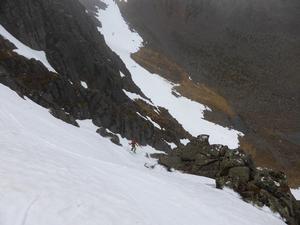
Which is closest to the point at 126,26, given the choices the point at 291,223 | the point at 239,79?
the point at 239,79

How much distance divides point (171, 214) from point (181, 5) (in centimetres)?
16963

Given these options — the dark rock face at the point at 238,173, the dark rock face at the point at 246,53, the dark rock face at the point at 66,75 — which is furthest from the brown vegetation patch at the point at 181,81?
the dark rock face at the point at 238,173

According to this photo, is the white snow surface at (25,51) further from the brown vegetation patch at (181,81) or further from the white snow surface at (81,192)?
the brown vegetation patch at (181,81)

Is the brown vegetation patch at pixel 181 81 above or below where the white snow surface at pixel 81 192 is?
above

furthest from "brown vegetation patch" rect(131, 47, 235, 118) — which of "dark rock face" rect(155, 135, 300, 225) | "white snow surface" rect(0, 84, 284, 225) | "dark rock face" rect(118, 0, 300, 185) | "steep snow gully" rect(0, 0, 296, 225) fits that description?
"white snow surface" rect(0, 84, 284, 225)

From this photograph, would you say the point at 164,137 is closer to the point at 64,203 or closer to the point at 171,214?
the point at 171,214

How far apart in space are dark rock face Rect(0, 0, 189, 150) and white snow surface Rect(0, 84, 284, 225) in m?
10.3

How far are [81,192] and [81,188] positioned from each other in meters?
0.48

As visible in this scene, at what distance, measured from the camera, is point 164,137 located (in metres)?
50.9

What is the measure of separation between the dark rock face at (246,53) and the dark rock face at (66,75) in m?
31.1

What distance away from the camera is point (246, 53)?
5960 inches

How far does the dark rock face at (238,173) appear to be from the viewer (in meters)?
24.6

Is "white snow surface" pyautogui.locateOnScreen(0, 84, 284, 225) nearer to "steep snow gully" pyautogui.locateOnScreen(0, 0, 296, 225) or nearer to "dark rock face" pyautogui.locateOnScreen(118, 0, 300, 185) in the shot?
"steep snow gully" pyautogui.locateOnScreen(0, 0, 296, 225)

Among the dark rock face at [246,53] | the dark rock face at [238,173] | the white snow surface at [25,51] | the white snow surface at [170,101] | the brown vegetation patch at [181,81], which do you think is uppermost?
the dark rock face at [246,53]
